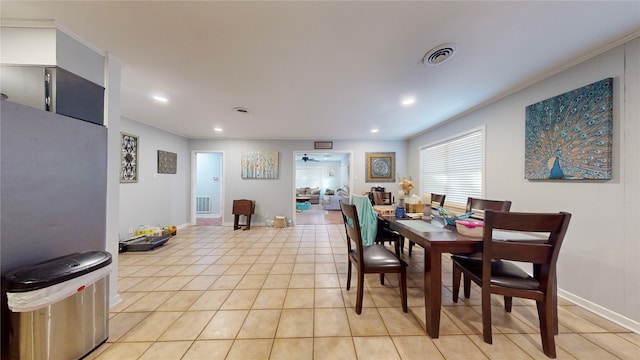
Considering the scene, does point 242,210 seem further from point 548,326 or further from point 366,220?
point 548,326

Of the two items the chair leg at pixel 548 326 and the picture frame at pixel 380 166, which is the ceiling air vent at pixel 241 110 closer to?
the picture frame at pixel 380 166

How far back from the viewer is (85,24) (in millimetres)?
1440

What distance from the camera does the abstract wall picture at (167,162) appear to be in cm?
429

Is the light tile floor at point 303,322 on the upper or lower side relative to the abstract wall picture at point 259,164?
lower

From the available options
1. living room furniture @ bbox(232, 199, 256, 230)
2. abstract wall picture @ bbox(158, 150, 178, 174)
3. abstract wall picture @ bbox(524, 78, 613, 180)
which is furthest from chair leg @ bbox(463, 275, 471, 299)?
abstract wall picture @ bbox(158, 150, 178, 174)

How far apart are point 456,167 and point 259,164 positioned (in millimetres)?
4330

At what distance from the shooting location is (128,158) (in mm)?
3576

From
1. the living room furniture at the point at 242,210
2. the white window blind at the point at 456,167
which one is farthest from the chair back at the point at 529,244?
the living room furniture at the point at 242,210

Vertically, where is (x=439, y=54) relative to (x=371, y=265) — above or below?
above

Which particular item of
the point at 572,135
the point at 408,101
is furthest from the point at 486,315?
the point at 408,101

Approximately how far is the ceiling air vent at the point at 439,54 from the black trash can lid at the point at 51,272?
2917 millimetres

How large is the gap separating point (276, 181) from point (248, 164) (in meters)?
0.84

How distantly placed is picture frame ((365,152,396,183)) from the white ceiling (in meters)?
2.50

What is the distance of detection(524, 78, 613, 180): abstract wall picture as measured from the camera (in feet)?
5.42
